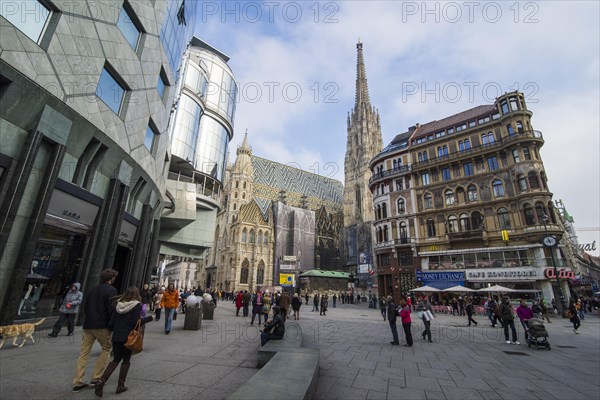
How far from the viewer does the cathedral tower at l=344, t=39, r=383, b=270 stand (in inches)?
2665

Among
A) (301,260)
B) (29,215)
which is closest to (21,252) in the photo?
(29,215)

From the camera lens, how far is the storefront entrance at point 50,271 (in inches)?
420

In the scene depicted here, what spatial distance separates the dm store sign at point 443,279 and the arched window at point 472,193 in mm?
8444

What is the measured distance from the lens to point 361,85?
86062 mm

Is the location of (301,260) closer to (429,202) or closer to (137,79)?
(429,202)

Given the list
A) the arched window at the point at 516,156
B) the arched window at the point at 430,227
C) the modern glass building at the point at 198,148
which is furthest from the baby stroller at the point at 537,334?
the modern glass building at the point at 198,148

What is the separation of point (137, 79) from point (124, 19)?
2670mm

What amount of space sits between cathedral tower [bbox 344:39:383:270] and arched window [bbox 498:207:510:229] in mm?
33941

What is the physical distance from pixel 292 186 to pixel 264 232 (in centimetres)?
2710

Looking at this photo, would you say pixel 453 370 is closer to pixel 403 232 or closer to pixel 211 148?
pixel 403 232

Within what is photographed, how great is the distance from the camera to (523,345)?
36.6 feet

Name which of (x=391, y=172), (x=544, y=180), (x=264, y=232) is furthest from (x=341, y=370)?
(x=264, y=232)

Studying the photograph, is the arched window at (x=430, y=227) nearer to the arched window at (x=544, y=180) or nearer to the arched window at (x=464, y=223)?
the arched window at (x=464, y=223)

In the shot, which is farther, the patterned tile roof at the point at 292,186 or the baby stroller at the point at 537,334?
the patterned tile roof at the point at 292,186
